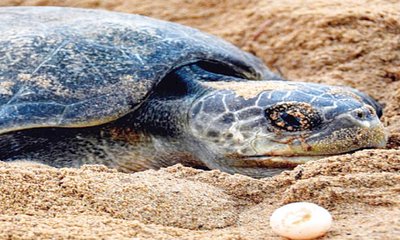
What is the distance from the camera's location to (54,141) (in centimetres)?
303

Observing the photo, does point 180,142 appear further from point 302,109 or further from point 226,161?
point 302,109

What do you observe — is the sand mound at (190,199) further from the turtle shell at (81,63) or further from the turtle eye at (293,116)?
the turtle shell at (81,63)

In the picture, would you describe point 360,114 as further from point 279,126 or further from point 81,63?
point 81,63

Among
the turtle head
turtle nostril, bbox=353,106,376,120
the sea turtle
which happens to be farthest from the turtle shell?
turtle nostril, bbox=353,106,376,120

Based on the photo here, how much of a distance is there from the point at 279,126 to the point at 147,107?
609 mm

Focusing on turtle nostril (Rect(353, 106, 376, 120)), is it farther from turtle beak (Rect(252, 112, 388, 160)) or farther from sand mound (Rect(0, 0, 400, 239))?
sand mound (Rect(0, 0, 400, 239))

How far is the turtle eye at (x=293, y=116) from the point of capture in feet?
9.08

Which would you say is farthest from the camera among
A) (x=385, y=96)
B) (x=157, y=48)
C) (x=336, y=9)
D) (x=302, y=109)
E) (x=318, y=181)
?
(x=336, y=9)

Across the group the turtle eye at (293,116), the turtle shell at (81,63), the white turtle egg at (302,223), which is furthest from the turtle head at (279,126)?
the white turtle egg at (302,223)

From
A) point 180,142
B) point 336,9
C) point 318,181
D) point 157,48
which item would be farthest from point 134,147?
point 336,9

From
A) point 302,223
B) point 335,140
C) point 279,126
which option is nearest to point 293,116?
point 279,126

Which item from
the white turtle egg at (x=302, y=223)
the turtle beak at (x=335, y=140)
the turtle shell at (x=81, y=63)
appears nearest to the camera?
the white turtle egg at (x=302, y=223)

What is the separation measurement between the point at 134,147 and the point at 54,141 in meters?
0.33

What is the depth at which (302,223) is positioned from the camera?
5.86ft
